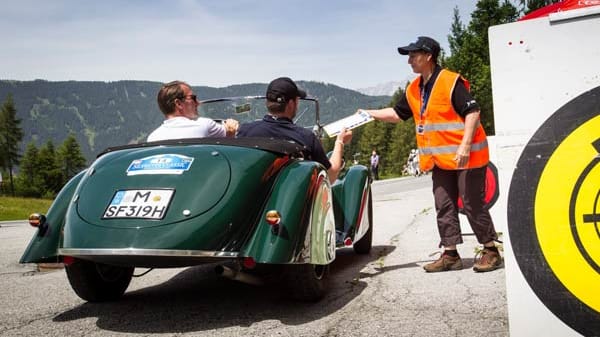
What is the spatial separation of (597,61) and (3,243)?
9.07 metres

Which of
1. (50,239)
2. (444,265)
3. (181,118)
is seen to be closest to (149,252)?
(50,239)

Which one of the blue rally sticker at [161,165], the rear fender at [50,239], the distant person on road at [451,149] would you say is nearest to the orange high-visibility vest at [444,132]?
the distant person on road at [451,149]

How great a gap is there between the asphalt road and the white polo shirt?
1156mm

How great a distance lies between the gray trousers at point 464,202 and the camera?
15.0ft

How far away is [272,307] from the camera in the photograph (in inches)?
146

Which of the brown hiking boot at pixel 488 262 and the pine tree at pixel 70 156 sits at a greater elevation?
the brown hiking boot at pixel 488 262

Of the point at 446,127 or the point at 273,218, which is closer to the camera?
the point at 273,218

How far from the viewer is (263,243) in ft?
10.7

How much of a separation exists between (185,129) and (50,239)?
3.91 feet

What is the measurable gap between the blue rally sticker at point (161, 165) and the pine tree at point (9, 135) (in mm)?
102144

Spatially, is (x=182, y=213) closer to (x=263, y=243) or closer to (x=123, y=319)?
(x=263, y=243)

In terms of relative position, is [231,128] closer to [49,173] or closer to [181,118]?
[181,118]

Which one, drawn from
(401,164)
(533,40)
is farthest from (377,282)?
(401,164)

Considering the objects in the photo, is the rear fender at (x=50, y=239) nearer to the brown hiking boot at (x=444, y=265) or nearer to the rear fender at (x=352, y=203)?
the rear fender at (x=352, y=203)
